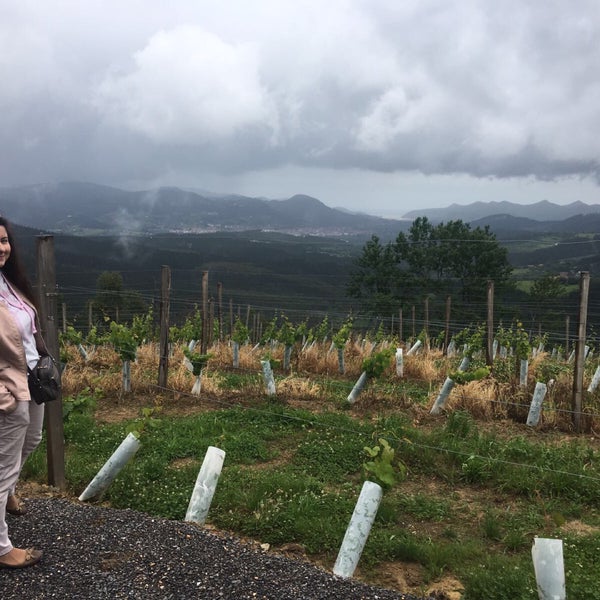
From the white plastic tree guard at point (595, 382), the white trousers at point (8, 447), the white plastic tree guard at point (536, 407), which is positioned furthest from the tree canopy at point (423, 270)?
the white trousers at point (8, 447)

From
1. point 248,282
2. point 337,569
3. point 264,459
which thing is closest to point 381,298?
point 264,459

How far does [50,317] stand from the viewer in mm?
4016

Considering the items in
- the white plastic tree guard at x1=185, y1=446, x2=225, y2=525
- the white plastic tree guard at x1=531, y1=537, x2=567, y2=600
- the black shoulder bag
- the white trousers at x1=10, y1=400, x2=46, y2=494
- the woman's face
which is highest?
the woman's face

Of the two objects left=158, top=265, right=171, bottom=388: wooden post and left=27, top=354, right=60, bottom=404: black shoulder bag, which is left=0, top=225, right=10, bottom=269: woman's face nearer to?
left=27, top=354, right=60, bottom=404: black shoulder bag

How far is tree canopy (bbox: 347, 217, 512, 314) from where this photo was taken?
37719 mm

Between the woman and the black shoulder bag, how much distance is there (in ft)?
0.17

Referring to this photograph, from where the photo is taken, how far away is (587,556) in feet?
11.7

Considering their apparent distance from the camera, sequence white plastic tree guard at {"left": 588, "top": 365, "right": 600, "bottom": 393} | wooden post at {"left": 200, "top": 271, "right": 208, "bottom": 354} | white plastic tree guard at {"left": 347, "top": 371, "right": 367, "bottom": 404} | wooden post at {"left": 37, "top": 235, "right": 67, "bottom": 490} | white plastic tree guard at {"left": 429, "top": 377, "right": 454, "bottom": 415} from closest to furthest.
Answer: wooden post at {"left": 37, "top": 235, "right": 67, "bottom": 490} < white plastic tree guard at {"left": 429, "top": 377, "right": 454, "bottom": 415} < white plastic tree guard at {"left": 347, "top": 371, "right": 367, "bottom": 404} < white plastic tree guard at {"left": 588, "top": 365, "right": 600, "bottom": 393} < wooden post at {"left": 200, "top": 271, "right": 208, "bottom": 354}

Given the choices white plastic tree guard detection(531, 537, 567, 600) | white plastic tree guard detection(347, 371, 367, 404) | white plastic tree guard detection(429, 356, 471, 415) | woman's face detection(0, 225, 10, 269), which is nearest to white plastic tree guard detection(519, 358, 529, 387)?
white plastic tree guard detection(429, 356, 471, 415)

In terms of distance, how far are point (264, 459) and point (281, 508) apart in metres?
1.47

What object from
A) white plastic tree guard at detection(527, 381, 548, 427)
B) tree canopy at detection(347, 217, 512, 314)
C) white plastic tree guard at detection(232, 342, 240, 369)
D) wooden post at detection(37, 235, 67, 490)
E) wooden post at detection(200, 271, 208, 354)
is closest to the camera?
wooden post at detection(37, 235, 67, 490)

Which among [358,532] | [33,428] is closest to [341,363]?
[358,532]

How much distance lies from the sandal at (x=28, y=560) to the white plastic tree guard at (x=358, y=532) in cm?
180

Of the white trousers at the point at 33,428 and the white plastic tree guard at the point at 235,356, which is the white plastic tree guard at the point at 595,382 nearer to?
the white plastic tree guard at the point at 235,356
